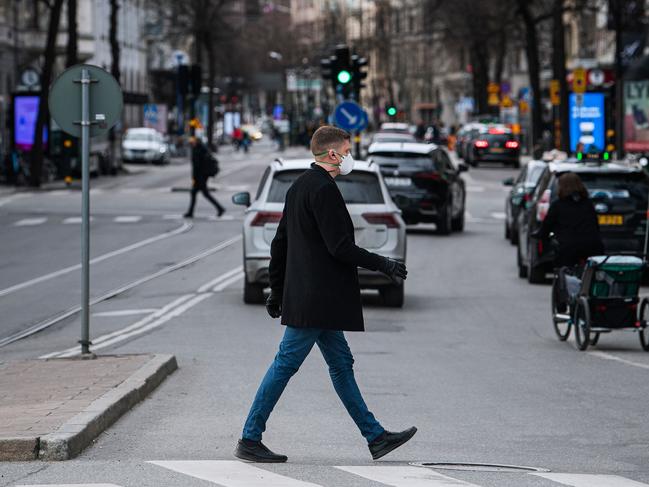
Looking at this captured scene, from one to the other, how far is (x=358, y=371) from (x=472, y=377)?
0.89 metres

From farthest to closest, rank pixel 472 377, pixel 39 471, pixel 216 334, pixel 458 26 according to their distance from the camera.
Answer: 1. pixel 458 26
2. pixel 216 334
3. pixel 472 377
4. pixel 39 471

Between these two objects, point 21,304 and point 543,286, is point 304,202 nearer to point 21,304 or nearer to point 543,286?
point 21,304

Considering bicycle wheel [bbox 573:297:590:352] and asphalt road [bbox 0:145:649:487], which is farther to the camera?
bicycle wheel [bbox 573:297:590:352]

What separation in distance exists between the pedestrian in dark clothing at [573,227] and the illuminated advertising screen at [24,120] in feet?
133

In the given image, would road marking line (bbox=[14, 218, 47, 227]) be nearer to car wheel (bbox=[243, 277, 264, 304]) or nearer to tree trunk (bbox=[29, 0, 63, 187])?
tree trunk (bbox=[29, 0, 63, 187])

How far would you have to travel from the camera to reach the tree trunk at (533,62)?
2488 inches

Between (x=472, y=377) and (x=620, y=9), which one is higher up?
(x=620, y=9)

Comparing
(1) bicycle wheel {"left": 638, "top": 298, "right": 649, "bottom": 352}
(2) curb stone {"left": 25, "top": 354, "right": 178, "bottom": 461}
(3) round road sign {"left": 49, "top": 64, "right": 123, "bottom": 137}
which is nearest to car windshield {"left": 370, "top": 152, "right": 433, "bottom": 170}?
(1) bicycle wheel {"left": 638, "top": 298, "right": 649, "bottom": 352}

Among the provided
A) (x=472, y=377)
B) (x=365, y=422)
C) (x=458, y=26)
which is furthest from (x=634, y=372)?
(x=458, y=26)

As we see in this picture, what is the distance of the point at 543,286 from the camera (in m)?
22.5

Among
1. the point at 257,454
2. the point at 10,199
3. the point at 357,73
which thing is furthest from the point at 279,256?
the point at 10,199

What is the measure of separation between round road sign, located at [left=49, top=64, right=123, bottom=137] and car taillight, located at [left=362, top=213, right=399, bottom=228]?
6013mm

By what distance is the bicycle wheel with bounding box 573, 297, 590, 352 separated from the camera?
15.1 meters

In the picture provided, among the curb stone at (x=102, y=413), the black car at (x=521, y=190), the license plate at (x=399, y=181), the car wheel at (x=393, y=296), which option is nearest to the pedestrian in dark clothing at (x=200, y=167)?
the license plate at (x=399, y=181)
